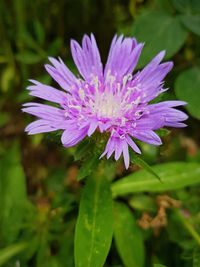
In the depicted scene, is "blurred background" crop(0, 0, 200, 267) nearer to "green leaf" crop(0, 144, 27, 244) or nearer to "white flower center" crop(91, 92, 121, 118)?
"green leaf" crop(0, 144, 27, 244)

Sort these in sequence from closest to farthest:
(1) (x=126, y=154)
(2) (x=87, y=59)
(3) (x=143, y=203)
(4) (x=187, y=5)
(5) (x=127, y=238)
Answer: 1. (1) (x=126, y=154)
2. (2) (x=87, y=59)
3. (5) (x=127, y=238)
4. (3) (x=143, y=203)
5. (4) (x=187, y=5)

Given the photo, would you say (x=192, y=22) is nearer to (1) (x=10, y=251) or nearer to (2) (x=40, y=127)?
(2) (x=40, y=127)

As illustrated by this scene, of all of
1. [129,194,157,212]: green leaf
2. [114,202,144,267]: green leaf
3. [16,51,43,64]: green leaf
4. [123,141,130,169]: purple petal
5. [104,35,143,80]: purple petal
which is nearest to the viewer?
[123,141,130,169]: purple petal

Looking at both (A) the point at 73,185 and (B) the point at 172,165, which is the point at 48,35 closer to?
(A) the point at 73,185

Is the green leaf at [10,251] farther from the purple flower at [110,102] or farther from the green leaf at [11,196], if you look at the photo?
the purple flower at [110,102]

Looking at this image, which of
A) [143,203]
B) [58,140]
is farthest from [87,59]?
[143,203]

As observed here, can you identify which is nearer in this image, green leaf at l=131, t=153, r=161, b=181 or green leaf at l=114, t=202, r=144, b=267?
green leaf at l=131, t=153, r=161, b=181

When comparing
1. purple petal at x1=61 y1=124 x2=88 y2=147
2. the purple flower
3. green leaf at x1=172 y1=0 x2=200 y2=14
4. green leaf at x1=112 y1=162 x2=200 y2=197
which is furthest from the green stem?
Result: green leaf at x1=172 y1=0 x2=200 y2=14
